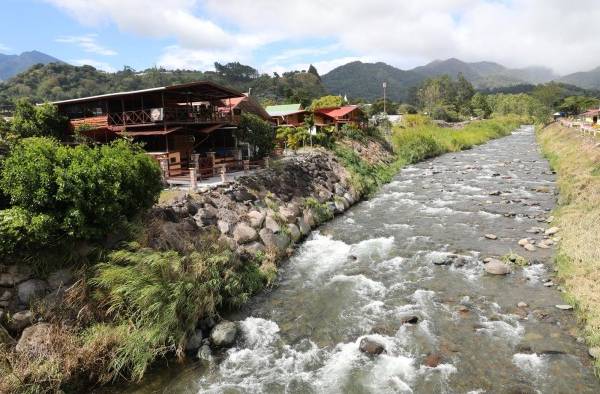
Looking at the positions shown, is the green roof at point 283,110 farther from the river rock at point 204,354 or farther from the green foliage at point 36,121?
the river rock at point 204,354

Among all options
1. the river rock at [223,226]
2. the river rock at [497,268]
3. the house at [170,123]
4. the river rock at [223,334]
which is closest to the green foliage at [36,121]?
the house at [170,123]

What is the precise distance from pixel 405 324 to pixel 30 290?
11295mm

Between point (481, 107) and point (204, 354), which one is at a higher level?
point (481, 107)

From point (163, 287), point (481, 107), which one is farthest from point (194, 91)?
point (481, 107)

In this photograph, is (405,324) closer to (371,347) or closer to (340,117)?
(371,347)

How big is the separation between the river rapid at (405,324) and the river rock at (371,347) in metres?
0.14

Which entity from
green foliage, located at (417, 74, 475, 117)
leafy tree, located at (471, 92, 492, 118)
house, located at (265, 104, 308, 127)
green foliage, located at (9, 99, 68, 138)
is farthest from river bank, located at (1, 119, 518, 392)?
leafy tree, located at (471, 92, 492, 118)

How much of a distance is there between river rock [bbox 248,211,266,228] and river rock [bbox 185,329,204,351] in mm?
7592

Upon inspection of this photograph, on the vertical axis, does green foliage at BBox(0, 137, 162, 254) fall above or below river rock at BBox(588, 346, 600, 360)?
above

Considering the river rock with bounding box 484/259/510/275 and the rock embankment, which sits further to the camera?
the rock embankment

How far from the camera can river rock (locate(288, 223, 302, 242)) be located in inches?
789

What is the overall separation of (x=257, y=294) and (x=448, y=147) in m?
49.7

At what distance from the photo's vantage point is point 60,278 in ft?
37.1

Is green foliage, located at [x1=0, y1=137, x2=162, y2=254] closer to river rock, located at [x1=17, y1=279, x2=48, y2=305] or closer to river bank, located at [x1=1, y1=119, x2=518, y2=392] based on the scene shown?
river rock, located at [x1=17, y1=279, x2=48, y2=305]
